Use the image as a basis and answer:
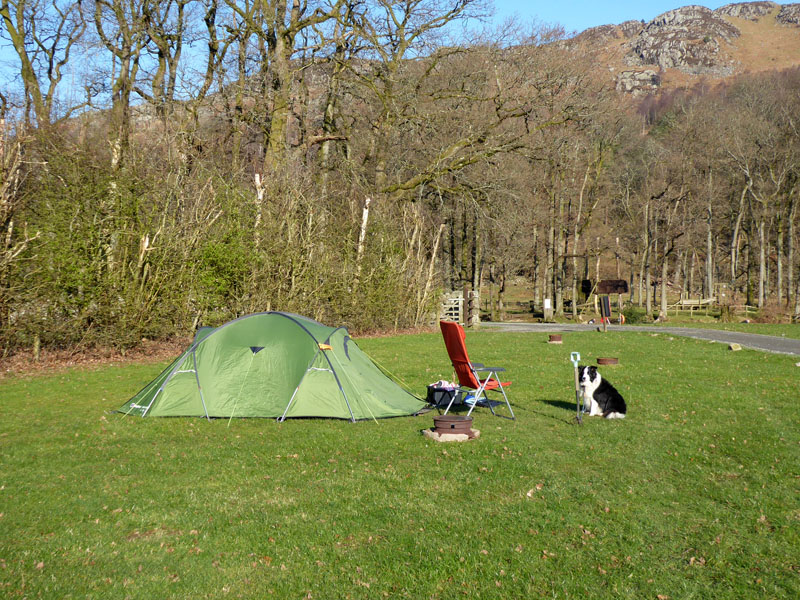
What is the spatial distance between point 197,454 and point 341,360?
2.89 m

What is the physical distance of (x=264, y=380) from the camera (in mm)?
9852

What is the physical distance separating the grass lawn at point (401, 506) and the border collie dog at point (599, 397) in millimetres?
360

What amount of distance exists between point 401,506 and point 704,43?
169801 millimetres

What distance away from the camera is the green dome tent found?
380 inches

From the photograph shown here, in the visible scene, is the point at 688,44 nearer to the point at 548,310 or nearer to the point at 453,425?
the point at 548,310

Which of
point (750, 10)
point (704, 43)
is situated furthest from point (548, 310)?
point (750, 10)

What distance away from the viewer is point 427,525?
5.46m

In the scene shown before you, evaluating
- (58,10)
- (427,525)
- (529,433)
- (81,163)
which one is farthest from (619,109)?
(427,525)

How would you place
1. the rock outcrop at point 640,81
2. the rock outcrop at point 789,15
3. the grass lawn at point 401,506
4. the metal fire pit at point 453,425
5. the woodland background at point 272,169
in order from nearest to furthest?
the grass lawn at point 401,506 → the metal fire pit at point 453,425 → the woodland background at point 272,169 → the rock outcrop at point 640,81 → the rock outcrop at point 789,15

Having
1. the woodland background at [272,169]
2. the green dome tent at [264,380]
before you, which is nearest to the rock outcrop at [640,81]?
the woodland background at [272,169]

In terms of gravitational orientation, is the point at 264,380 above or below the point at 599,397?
above

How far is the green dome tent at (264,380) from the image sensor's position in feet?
31.7

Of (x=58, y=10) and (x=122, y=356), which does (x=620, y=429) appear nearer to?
(x=122, y=356)

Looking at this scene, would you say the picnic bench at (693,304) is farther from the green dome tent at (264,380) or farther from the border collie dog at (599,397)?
the green dome tent at (264,380)
